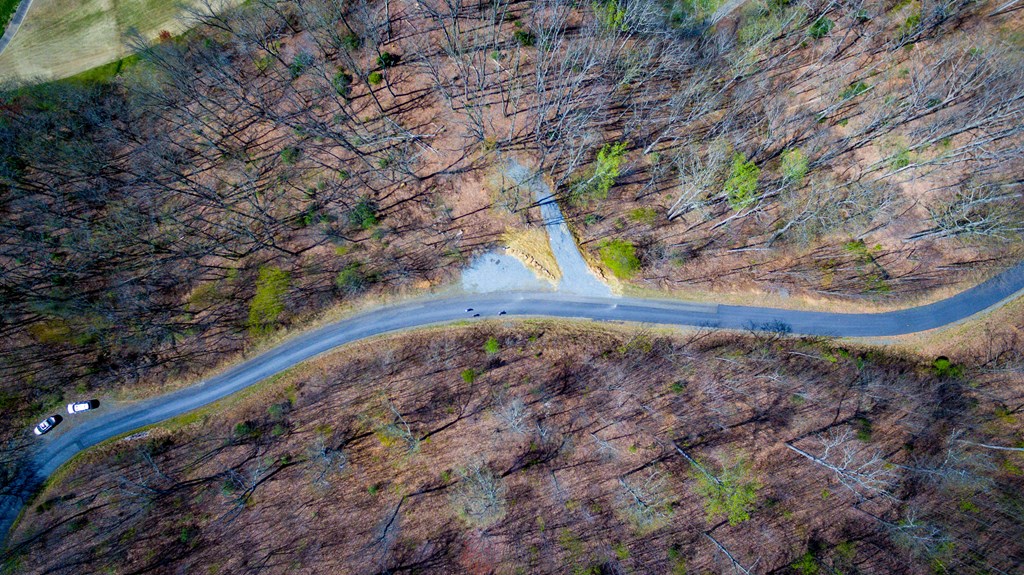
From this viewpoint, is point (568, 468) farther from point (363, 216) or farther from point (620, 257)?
point (363, 216)

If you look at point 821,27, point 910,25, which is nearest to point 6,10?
point 821,27

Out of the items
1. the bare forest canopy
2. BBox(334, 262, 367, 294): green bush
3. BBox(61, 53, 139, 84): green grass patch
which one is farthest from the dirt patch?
BBox(61, 53, 139, 84): green grass patch

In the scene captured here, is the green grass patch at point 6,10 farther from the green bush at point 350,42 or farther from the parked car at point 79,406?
the parked car at point 79,406

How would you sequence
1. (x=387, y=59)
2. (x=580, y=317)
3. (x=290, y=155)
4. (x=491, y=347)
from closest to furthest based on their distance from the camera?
(x=491, y=347), (x=580, y=317), (x=290, y=155), (x=387, y=59)

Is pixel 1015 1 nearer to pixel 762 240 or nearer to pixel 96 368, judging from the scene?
pixel 762 240

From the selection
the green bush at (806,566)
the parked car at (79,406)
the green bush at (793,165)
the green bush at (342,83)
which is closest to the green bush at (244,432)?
the parked car at (79,406)

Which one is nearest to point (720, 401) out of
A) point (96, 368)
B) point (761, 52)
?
point (761, 52)
